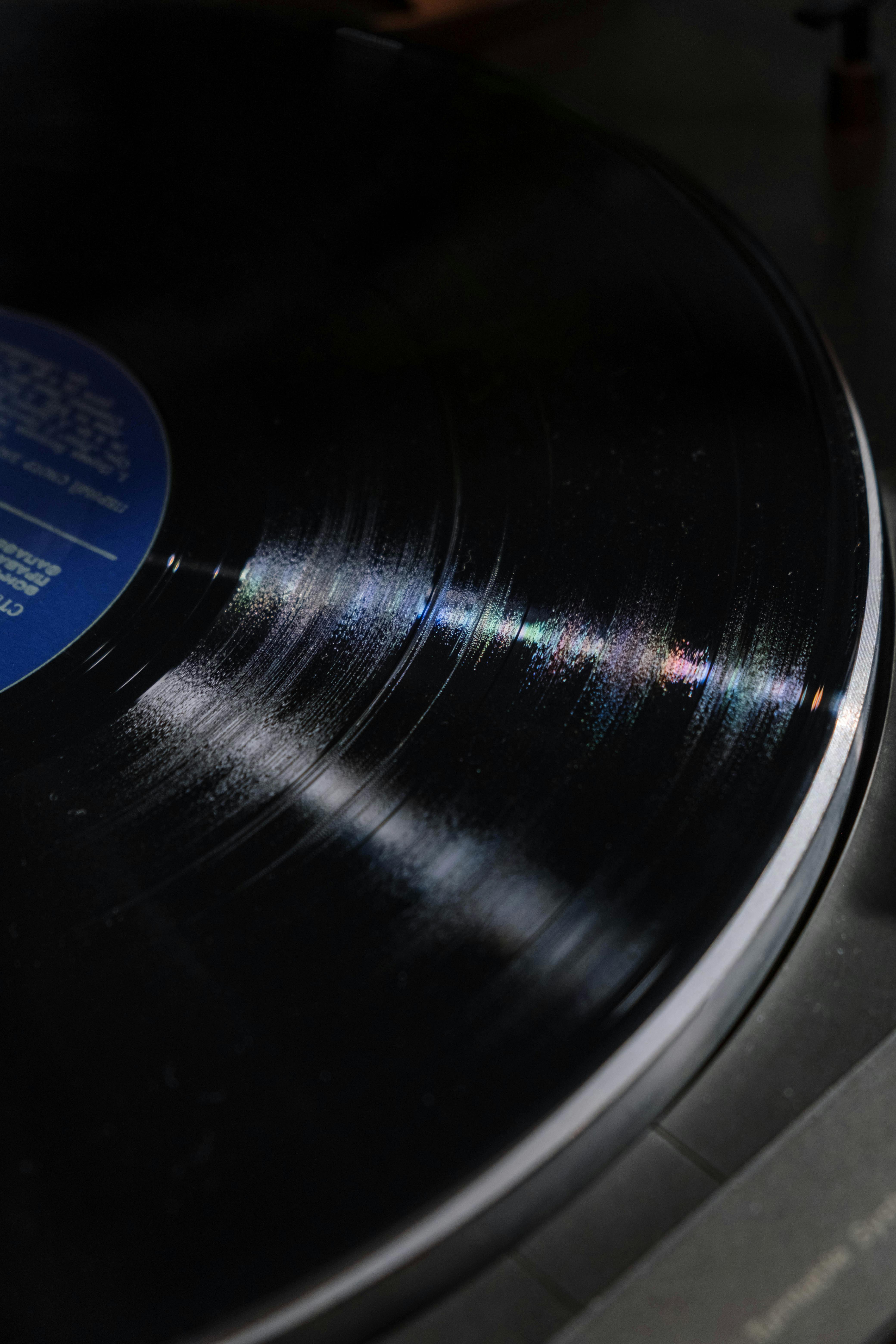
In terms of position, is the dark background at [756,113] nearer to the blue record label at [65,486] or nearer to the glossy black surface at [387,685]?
the glossy black surface at [387,685]

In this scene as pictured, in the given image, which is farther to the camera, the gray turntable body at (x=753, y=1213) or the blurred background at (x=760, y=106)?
the blurred background at (x=760, y=106)

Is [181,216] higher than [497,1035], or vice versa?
[181,216]

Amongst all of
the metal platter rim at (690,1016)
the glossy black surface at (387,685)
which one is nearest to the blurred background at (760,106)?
the glossy black surface at (387,685)

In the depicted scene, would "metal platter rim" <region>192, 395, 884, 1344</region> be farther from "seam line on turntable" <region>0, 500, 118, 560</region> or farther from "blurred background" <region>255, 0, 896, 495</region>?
"seam line on turntable" <region>0, 500, 118, 560</region>

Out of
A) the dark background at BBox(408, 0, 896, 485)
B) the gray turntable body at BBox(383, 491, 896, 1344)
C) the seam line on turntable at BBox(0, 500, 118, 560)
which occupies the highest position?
the dark background at BBox(408, 0, 896, 485)

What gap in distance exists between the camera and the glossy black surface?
542 millimetres

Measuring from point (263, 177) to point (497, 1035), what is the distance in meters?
0.92

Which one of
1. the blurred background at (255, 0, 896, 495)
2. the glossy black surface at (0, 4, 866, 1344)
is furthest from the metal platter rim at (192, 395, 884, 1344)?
the blurred background at (255, 0, 896, 495)

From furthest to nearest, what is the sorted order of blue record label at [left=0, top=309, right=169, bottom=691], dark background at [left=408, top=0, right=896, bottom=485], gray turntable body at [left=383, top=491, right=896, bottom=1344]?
1. dark background at [left=408, top=0, right=896, bottom=485]
2. blue record label at [left=0, top=309, right=169, bottom=691]
3. gray turntable body at [left=383, top=491, right=896, bottom=1344]

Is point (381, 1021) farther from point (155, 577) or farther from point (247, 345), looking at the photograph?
point (247, 345)

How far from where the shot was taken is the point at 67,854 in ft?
2.25

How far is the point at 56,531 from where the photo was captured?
97 cm

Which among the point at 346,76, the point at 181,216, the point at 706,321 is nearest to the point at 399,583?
the point at 706,321

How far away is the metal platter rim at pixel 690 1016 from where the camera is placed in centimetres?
Result: 50
